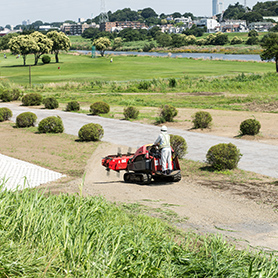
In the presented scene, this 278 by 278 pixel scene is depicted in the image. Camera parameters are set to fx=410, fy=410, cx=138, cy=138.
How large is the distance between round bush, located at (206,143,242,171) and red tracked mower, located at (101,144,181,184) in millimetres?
2693

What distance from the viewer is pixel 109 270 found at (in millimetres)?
5219

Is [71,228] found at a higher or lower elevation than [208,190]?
higher

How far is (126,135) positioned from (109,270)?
1900 centimetres

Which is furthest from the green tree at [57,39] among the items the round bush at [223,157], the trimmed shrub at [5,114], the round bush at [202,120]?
the round bush at [223,157]

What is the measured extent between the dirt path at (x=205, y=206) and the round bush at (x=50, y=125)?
10105 millimetres

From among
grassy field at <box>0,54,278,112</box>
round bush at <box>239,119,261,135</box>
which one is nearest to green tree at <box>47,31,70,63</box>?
grassy field at <box>0,54,278,112</box>

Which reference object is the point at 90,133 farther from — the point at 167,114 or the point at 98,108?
the point at 98,108

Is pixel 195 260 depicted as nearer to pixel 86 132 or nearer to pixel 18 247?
pixel 18 247

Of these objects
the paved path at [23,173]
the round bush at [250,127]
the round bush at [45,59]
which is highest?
the round bush at [45,59]

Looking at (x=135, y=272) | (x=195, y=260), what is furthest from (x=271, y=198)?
(x=135, y=272)

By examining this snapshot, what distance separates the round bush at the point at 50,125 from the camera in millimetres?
24484

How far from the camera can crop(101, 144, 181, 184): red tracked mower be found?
43.3 feet

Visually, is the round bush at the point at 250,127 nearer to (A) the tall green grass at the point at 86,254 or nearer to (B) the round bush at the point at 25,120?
(B) the round bush at the point at 25,120

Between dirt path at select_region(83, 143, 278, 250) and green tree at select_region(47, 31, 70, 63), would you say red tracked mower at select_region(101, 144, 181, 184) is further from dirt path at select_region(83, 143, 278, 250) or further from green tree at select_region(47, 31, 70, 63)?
green tree at select_region(47, 31, 70, 63)
